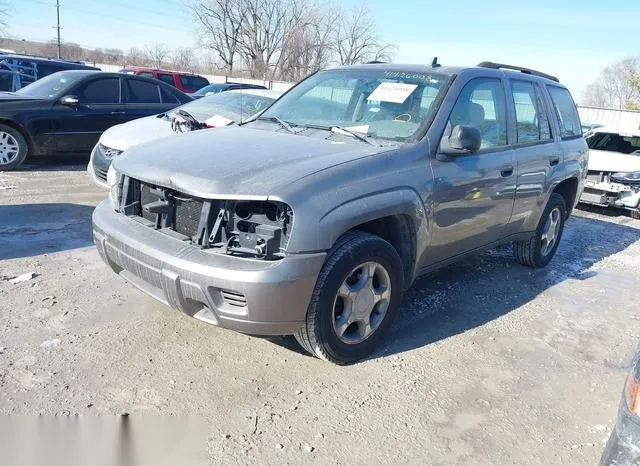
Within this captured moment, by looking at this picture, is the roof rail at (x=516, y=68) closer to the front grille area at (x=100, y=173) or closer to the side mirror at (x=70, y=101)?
the front grille area at (x=100, y=173)

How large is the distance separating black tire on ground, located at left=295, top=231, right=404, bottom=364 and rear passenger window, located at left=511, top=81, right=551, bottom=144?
1.95 meters

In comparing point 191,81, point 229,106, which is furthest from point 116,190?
point 191,81

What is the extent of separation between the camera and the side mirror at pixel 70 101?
28.3 ft

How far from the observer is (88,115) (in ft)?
29.4

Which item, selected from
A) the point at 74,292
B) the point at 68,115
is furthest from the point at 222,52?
the point at 74,292

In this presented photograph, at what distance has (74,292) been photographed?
167 inches

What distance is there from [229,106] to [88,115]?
2.70m

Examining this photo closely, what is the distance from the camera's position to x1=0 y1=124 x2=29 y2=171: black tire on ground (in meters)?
8.43

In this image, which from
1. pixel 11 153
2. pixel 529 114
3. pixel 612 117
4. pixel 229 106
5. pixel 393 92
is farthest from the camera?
pixel 612 117

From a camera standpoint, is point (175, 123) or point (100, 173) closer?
point (100, 173)

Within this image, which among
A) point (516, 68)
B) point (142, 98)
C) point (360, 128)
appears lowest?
point (142, 98)

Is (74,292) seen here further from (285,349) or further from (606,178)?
(606,178)

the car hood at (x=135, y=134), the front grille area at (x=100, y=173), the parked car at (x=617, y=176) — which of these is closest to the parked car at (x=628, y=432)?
the car hood at (x=135, y=134)

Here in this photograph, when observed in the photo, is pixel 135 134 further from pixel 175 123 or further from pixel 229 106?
pixel 229 106
